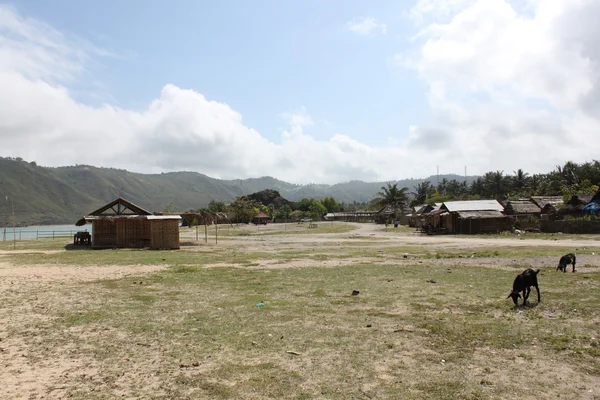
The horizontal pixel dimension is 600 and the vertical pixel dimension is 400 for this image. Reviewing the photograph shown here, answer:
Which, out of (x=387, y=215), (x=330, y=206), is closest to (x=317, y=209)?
(x=330, y=206)

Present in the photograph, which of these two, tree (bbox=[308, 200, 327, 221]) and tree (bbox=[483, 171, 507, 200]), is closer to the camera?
tree (bbox=[483, 171, 507, 200])

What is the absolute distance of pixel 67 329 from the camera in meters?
9.07

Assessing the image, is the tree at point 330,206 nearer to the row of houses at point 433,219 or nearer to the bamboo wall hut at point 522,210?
the row of houses at point 433,219

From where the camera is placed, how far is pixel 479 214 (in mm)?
52375

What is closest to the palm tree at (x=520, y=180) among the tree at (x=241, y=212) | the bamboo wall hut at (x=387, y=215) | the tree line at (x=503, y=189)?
the tree line at (x=503, y=189)

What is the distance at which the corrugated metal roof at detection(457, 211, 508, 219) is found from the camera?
51.4 metres

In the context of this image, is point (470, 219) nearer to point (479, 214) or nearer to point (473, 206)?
point (479, 214)

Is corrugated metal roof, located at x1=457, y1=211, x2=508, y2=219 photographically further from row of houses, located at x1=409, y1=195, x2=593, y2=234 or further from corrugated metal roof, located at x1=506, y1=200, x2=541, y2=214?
corrugated metal roof, located at x1=506, y1=200, x2=541, y2=214

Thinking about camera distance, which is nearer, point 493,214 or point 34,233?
point 493,214

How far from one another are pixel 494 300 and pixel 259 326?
6521 millimetres

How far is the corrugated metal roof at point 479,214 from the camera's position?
51.4m

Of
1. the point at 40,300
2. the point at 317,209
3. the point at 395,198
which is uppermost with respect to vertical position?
the point at 395,198

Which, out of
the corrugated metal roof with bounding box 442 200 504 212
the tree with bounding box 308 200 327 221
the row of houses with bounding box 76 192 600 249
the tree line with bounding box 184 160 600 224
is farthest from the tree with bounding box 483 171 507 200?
the tree with bounding box 308 200 327 221

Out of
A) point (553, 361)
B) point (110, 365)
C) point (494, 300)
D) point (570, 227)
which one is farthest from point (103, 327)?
point (570, 227)
